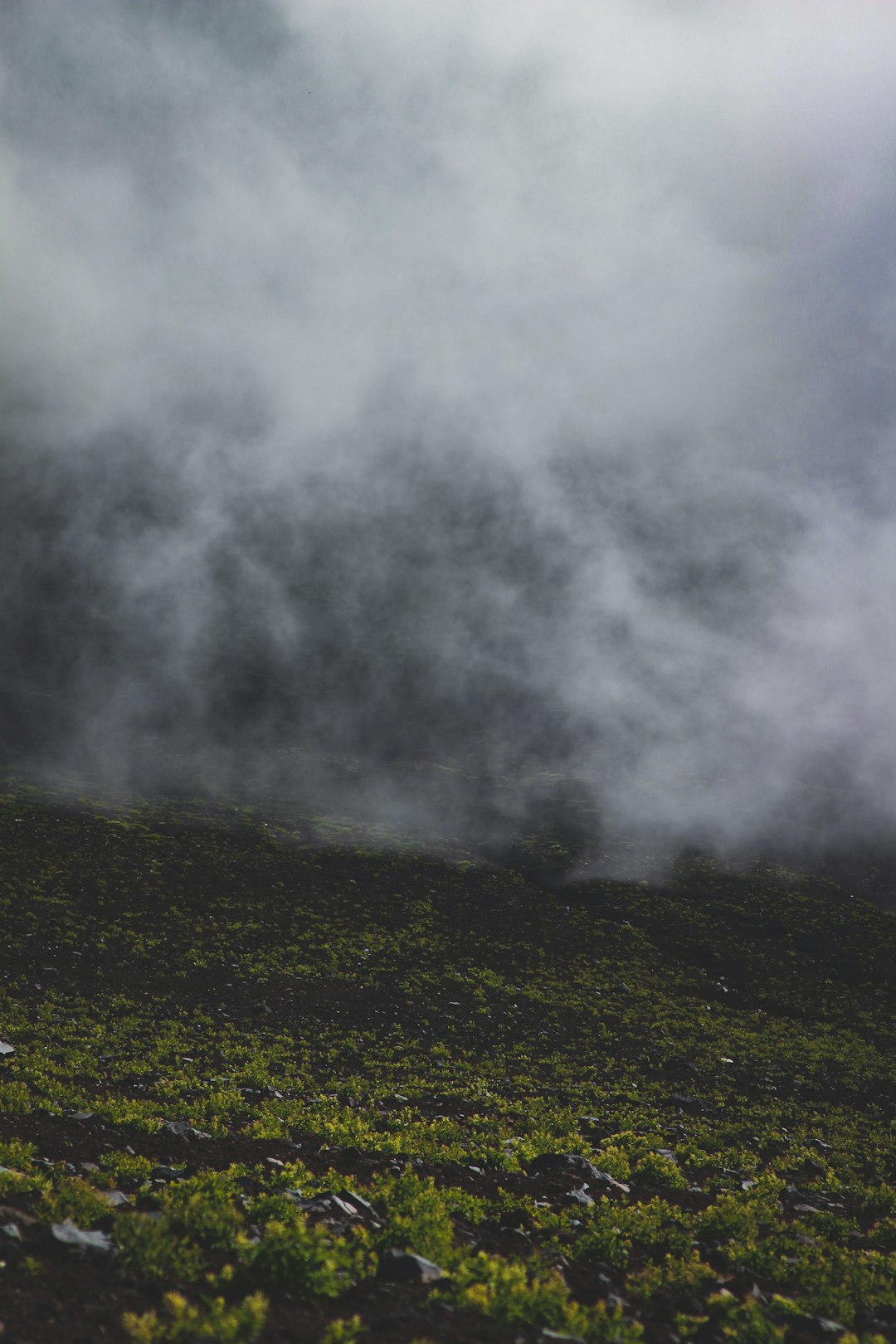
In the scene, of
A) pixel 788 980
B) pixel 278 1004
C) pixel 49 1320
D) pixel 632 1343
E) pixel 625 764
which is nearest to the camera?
pixel 49 1320

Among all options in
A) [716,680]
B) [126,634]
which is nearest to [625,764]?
[716,680]

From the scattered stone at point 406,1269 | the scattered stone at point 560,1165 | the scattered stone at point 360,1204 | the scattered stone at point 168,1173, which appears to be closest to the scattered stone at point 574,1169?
the scattered stone at point 560,1165

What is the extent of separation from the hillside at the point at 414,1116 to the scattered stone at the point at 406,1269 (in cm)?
5

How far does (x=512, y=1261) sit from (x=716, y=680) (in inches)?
7219

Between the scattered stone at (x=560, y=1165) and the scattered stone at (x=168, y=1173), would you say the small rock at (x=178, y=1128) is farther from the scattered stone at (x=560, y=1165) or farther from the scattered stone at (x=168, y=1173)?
the scattered stone at (x=560, y=1165)

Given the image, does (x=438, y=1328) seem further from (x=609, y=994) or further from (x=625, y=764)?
(x=625, y=764)

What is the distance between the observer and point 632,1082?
2672 cm

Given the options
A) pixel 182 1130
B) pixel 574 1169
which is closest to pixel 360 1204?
pixel 182 1130

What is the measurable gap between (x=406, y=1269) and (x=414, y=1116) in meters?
11.4

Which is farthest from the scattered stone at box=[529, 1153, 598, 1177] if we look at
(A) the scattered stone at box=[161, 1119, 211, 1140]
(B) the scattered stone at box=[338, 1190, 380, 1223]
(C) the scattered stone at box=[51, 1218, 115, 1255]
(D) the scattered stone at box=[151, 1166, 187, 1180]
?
(C) the scattered stone at box=[51, 1218, 115, 1255]

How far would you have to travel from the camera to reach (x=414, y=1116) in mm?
20078

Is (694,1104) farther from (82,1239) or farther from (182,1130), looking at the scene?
(82,1239)

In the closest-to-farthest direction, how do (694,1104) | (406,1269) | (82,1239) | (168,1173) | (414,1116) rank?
(82,1239)
(406,1269)
(168,1173)
(414,1116)
(694,1104)

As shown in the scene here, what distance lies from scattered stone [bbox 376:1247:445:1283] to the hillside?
0.05 meters
